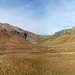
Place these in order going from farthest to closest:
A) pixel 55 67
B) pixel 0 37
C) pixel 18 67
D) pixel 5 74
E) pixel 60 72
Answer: pixel 0 37, pixel 55 67, pixel 60 72, pixel 18 67, pixel 5 74

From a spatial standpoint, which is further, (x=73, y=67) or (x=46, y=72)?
(x=73, y=67)

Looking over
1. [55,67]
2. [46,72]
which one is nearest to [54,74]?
[46,72]

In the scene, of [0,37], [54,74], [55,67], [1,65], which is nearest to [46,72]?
[54,74]

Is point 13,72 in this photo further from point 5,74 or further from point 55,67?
point 55,67

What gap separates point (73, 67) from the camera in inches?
1167

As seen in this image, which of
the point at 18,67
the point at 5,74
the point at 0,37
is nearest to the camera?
the point at 5,74

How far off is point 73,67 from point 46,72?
5.81 metres

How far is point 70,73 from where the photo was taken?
26844 mm

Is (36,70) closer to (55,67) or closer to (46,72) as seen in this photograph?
(46,72)

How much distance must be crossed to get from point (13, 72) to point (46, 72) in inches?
180

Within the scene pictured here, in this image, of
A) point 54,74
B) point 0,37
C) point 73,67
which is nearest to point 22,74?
point 54,74

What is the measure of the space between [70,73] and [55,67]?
2385 mm

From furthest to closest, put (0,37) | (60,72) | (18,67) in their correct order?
(0,37) < (60,72) < (18,67)

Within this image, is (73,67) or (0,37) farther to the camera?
(0,37)
